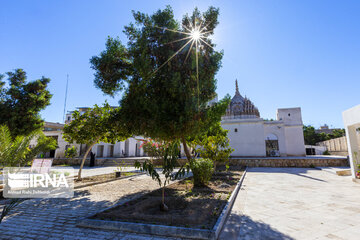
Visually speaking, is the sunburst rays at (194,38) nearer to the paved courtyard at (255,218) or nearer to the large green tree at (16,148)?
the paved courtyard at (255,218)

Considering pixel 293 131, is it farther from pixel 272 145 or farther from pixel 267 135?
pixel 267 135

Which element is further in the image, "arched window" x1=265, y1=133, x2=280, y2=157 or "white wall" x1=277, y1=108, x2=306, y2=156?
"white wall" x1=277, y1=108, x2=306, y2=156

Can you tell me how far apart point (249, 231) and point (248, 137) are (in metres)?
20.4

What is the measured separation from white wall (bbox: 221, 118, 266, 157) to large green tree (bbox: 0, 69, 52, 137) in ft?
64.2

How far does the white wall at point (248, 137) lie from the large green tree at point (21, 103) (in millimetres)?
19570

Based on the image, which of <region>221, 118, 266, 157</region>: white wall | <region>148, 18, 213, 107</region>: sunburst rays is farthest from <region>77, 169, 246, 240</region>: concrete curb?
<region>221, 118, 266, 157</region>: white wall

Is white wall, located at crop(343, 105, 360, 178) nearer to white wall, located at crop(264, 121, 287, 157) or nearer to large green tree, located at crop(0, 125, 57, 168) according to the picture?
large green tree, located at crop(0, 125, 57, 168)

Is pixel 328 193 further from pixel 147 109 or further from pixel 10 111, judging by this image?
pixel 10 111

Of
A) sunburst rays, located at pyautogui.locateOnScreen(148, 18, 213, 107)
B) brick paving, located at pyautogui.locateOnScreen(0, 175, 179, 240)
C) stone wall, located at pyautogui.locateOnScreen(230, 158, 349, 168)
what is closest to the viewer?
brick paving, located at pyautogui.locateOnScreen(0, 175, 179, 240)

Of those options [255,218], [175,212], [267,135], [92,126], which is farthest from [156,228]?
[267,135]

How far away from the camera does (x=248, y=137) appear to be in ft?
74.6

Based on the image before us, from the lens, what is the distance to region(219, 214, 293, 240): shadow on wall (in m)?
3.40

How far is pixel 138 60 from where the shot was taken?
697cm

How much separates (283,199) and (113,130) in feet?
26.3
